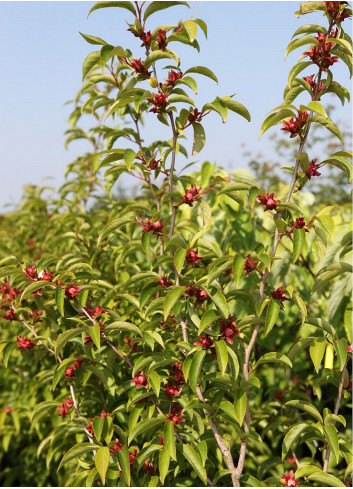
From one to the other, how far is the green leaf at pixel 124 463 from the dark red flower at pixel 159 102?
4.23ft

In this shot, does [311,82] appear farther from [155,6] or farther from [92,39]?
[92,39]

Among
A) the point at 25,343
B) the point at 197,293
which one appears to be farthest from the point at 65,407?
the point at 197,293

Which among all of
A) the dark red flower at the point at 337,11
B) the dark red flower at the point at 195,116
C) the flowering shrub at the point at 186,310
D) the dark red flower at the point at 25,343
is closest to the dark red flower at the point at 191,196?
the flowering shrub at the point at 186,310

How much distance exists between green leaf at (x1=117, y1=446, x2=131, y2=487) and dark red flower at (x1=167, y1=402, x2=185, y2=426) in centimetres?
21

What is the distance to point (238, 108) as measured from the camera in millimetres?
1919

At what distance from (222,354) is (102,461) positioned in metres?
0.59

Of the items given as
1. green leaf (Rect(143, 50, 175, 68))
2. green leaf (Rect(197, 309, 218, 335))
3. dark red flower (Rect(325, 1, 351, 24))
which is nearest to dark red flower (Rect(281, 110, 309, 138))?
dark red flower (Rect(325, 1, 351, 24))

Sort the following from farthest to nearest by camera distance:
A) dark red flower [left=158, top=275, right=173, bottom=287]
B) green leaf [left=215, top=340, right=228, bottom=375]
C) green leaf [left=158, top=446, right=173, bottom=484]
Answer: dark red flower [left=158, top=275, right=173, bottom=287]
green leaf [left=158, top=446, right=173, bottom=484]
green leaf [left=215, top=340, right=228, bottom=375]

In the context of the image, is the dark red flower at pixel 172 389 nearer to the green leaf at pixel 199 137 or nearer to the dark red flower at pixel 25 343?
the dark red flower at pixel 25 343

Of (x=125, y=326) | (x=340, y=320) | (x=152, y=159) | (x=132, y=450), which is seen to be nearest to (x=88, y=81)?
(x=152, y=159)

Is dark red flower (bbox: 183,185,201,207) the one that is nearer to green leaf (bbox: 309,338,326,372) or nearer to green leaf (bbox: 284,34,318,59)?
green leaf (bbox: 284,34,318,59)

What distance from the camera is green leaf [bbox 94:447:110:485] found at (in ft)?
6.09

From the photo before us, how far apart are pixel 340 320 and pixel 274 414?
2.35ft

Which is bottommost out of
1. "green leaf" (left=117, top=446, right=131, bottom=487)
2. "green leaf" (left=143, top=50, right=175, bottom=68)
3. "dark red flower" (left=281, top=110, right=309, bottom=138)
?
"green leaf" (left=117, top=446, right=131, bottom=487)
